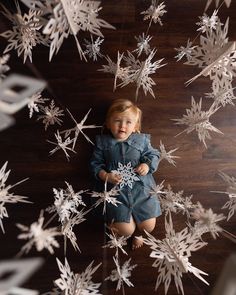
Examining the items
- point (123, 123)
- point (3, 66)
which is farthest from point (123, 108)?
point (3, 66)

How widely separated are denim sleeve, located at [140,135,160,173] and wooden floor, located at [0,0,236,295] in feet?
0.30

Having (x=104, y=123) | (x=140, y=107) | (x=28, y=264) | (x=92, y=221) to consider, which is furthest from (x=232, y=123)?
(x=28, y=264)

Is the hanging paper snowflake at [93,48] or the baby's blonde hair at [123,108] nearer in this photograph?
the baby's blonde hair at [123,108]

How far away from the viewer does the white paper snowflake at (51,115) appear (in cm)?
135

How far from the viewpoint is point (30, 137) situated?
57.9 inches

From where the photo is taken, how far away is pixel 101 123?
4.78 ft

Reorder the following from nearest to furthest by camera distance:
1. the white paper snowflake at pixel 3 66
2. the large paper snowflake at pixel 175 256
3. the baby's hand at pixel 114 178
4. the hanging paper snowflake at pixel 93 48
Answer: the white paper snowflake at pixel 3 66
the large paper snowflake at pixel 175 256
the baby's hand at pixel 114 178
the hanging paper snowflake at pixel 93 48

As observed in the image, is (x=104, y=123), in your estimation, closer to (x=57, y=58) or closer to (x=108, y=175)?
(x=108, y=175)

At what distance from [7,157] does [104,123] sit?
435 millimetres

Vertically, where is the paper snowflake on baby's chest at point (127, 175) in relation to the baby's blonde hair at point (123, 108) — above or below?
below

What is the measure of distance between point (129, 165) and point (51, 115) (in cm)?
36

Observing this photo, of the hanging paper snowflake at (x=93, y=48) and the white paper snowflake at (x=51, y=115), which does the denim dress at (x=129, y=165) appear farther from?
the hanging paper snowflake at (x=93, y=48)

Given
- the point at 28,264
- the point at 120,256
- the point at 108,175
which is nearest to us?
the point at 28,264

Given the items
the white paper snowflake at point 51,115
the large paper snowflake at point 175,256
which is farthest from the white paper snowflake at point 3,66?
the white paper snowflake at point 51,115
